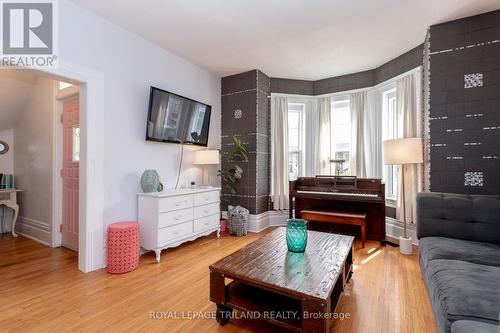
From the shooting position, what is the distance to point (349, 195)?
341 cm

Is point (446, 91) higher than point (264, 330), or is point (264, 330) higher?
point (446, 91)

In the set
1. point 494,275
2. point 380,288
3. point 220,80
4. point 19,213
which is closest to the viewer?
point 494,275

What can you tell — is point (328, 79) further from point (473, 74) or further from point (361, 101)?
point (473, 74)

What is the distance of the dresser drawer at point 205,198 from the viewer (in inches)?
131

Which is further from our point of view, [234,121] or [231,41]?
[234,121]

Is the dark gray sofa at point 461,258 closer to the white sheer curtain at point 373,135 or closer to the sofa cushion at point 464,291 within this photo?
the sofa cushion at point 464,291

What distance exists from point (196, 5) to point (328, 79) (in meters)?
2.87

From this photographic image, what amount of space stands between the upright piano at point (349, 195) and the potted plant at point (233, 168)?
0.96 metres

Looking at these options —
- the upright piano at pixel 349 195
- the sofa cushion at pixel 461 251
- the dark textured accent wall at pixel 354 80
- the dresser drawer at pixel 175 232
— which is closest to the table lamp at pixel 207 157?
the dresser drawer at pixel 175 232

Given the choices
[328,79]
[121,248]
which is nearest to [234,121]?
[328,79]

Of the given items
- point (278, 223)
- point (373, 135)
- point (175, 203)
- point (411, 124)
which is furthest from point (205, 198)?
point (411, 124)

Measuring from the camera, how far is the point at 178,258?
9.46ft

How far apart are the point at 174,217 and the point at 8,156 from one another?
3.37 m

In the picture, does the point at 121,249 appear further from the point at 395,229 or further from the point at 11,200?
the point at 395,229
